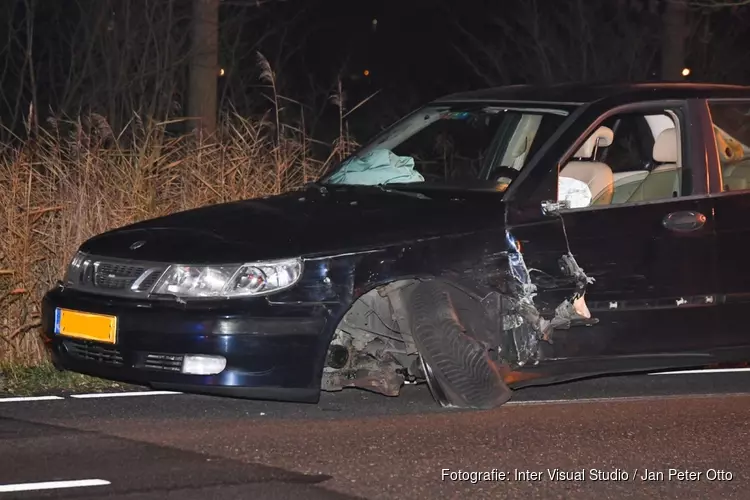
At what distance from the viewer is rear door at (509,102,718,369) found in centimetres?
696

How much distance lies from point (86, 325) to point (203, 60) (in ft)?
30.0

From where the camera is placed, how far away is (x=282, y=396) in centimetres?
648

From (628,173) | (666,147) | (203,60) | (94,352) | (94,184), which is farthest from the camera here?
(203,60)

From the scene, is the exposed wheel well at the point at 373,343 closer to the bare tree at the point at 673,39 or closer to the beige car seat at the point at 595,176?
the beige car seat at the point at 595,176

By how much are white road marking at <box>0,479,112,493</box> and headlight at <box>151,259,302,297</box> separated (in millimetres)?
1203

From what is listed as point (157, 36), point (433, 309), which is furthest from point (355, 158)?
point (157, 36)

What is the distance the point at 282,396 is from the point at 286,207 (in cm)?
119

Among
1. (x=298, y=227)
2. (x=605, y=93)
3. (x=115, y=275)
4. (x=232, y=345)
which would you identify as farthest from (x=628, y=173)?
(x=115, y=275)

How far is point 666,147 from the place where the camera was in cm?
782

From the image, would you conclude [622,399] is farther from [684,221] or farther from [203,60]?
[203,60]

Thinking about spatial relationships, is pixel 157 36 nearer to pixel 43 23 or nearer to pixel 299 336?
pixel 43 23

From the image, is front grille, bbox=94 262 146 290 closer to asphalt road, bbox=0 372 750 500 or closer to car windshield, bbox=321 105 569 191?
asphalt road, bbox=0 372 750 500

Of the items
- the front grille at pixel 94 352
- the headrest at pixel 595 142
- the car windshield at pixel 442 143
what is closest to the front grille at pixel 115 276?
the front grille at pixel 94 352

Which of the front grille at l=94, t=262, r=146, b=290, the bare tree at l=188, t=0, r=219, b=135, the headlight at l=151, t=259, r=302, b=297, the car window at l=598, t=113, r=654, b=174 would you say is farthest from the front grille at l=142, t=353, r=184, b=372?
the bare tree at l=188, t=0, r=219, b=135
